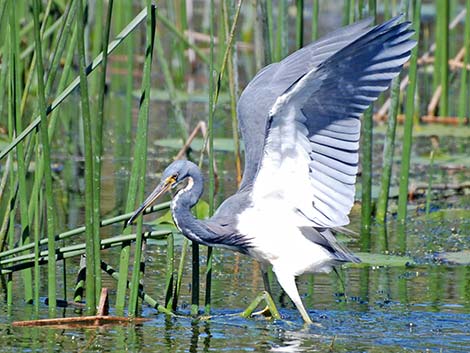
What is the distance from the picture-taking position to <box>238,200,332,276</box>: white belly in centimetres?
502

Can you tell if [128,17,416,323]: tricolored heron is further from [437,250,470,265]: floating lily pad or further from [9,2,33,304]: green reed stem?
[437,250,470,265]: floating lily pad

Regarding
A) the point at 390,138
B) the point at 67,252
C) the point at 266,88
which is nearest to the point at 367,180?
the point at 390,138

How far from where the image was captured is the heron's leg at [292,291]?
15.8ft

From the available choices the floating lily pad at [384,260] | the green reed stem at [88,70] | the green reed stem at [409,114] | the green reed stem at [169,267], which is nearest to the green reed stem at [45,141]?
the green reed stem at [88,70]

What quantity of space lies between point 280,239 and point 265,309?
327 millimetres

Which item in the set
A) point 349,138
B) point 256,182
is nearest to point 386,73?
point 349,138

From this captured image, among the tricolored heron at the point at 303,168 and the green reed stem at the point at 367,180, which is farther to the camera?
the green reed stem at the point at 367,180

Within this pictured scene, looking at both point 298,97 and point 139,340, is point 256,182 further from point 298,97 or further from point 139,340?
point 139,340

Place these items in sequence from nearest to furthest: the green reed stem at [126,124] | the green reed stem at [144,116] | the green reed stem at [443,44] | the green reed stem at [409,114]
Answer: the green reed stem at [144,116]
the green reed stem at [409,114]
the green reed stem at [126,124]
the green reed stem at [443,44]

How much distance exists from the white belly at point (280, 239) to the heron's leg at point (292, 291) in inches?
1.2

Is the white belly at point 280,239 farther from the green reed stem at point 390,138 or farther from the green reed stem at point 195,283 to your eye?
the green reed stem at point 390,138

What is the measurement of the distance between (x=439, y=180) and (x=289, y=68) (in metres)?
2.95

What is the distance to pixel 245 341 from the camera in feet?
14.8

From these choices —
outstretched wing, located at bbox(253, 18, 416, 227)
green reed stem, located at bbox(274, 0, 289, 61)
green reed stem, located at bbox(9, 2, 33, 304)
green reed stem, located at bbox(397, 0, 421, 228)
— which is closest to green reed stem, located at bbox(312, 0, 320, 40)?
green reed stem, located at bbox(274, 0, 289, 61)
